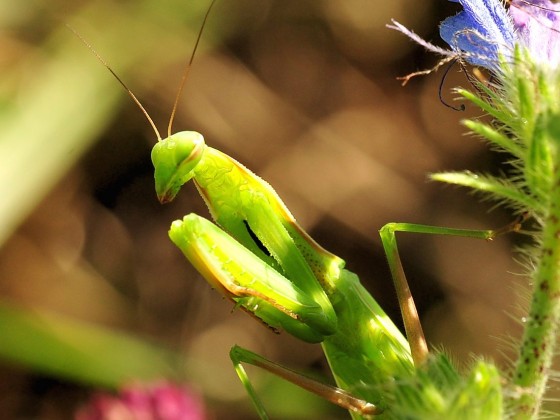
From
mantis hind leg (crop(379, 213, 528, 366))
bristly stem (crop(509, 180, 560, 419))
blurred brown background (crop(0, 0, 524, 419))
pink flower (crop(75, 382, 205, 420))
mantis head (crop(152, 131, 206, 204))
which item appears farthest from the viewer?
blurred brown background (crop(0, 0, 524, 419))

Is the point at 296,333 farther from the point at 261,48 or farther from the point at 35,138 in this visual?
the point at 261,48

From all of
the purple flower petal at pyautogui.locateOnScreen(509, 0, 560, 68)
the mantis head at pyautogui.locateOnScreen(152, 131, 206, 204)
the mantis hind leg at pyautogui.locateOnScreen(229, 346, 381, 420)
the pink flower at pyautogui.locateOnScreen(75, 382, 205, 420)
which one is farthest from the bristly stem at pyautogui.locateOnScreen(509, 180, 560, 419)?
the pink flower at pyautogui.locateOnScreen(75, 382, 205, 420)

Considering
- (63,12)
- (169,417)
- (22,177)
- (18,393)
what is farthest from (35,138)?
(169,417)

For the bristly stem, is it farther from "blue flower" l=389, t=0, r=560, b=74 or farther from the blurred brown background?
the blurred brown background

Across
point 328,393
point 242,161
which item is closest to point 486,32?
point 328,393

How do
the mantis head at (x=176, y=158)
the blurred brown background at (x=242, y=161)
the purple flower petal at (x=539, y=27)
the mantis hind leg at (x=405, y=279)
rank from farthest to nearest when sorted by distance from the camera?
the blurred brown background at (x=242, y=161) → the mantis head at (x=176, y=158) → the mantis hind leg at (x=405, y=279) → the purple flower petal at (x=539, y=27)

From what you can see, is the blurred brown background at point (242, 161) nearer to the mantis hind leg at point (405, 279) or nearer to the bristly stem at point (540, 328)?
the mantis hind leg at point (405, 279)

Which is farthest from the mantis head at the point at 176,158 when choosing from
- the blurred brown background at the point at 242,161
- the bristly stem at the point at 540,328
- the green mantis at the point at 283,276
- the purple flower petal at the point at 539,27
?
the blurred brown background at the point at 242,161
